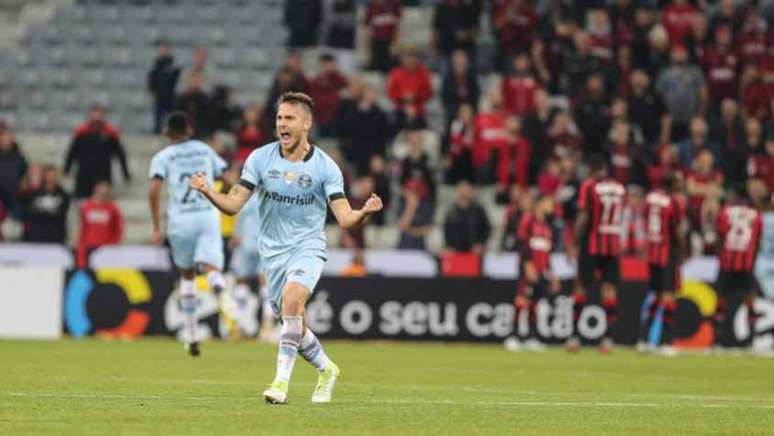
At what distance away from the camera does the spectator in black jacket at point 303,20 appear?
3250cm

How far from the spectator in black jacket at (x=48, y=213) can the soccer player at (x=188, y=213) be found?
7803 millimetres

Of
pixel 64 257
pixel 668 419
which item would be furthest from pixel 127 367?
→ pixel 64 257

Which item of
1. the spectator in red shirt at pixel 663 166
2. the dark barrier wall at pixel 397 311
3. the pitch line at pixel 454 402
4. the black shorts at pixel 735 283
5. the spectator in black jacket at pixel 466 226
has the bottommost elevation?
the dark barrier wall at pixel 397 311

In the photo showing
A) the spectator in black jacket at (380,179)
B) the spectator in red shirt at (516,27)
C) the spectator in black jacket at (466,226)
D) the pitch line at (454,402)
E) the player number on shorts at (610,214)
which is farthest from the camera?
the spectator in red shirt at (516,27)

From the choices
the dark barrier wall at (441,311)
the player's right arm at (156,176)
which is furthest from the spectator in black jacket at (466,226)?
the player's right arm at (156,176)

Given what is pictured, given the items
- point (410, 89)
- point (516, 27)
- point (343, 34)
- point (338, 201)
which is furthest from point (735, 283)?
point (338, 201)

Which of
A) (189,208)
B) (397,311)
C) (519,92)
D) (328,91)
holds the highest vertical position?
(519,92)

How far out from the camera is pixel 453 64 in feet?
99.6

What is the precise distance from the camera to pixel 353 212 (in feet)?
42.6

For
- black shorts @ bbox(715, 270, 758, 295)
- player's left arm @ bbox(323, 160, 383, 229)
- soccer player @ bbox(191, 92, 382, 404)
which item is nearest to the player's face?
soccer player @ bbox(191, 92, 382, 404)

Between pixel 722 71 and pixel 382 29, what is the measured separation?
556 cm

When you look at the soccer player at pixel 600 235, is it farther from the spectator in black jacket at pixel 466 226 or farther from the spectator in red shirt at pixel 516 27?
the spectator in red shirt at pixel 516 27

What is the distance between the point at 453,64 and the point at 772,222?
19.2 ft

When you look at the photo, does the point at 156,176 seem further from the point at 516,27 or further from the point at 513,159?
the point at 516,27
